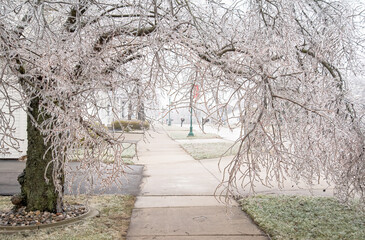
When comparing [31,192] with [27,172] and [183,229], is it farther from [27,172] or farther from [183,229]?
[183,229]

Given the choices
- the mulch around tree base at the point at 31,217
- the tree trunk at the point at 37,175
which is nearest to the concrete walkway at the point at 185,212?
the mulch around tree base at the point at 31,217

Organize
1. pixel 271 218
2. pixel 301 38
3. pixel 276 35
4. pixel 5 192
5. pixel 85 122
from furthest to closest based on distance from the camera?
pixel 5 192 → pixel 271 218 → pixel 301 38 → pixel 276 35 → pixel 85 122

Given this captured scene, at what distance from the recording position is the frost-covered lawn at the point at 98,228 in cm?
577

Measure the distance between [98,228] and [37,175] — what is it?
1496mm

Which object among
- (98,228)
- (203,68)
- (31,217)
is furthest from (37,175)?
(203,68)

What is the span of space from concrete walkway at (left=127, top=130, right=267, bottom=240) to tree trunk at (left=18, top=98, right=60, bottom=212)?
150 centimetres

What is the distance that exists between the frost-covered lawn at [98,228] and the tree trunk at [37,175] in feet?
2.55

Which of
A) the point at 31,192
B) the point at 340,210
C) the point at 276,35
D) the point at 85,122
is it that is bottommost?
the point at 340,210

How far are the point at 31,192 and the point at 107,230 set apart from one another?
1.69 meters

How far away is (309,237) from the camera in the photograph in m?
5.64

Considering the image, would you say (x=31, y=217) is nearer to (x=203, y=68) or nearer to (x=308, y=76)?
(x=203, y=68)

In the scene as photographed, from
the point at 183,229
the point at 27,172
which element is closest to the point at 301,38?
the point at 183,229

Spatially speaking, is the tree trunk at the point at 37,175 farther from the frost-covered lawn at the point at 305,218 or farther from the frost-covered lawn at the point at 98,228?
the frost-covered lawn at the point at 305,218

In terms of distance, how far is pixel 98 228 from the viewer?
20.4 ft
